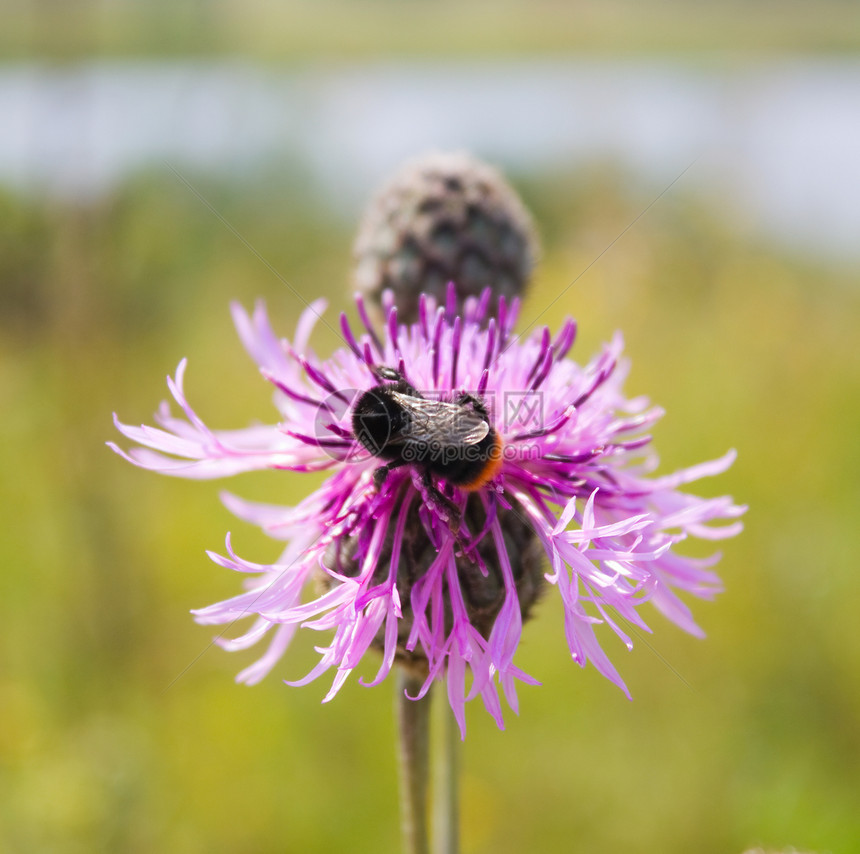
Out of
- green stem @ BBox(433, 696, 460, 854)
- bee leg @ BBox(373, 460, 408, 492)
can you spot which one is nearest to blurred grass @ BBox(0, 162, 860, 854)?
green stem @ BBox(433, 696, 460, 854)

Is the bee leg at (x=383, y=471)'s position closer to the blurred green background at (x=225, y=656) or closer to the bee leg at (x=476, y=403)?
the bee leg at (x=476, y=403)

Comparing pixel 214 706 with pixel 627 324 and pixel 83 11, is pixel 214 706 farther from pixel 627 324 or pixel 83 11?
pixel 627 324

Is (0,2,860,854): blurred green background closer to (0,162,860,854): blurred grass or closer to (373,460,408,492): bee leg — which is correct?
(0,162,860,854): blurred grass

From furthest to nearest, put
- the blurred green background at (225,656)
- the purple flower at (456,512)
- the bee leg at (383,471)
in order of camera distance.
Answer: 1. the blurred green background at (225,656)
2. the bee leg at (383,471)
3. the purple flower at (456,512)

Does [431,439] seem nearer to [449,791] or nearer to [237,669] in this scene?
[449,791]

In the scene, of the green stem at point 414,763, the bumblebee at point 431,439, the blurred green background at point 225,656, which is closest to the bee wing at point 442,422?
the bumblebee at point 431,439
